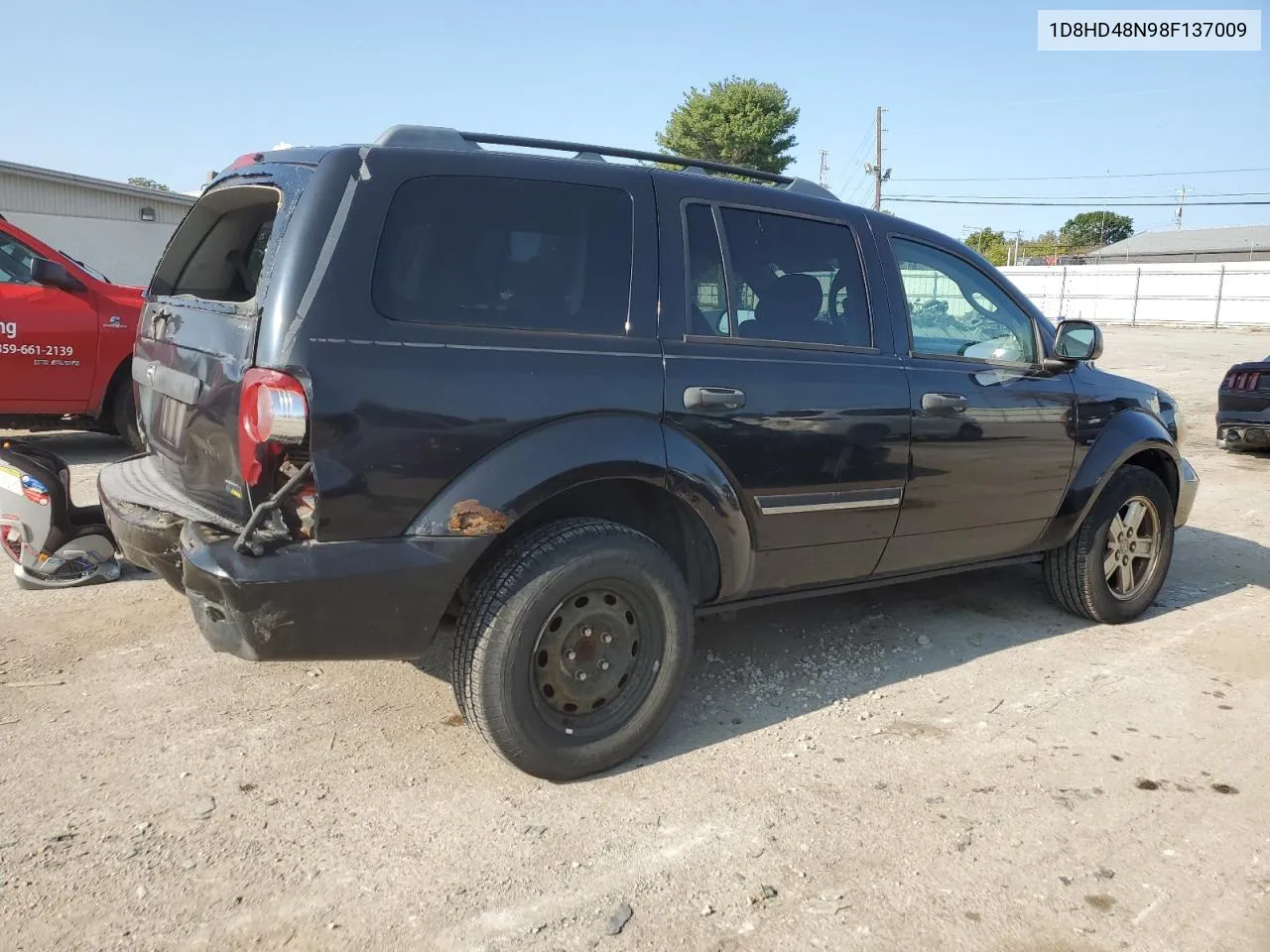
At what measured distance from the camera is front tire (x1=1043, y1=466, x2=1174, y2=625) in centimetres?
469

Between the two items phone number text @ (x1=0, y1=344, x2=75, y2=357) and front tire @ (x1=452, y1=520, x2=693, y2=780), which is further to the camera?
phone number text @ (x1=0, y1=344, x2=75, y2=357)

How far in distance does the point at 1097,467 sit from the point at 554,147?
2.93 m

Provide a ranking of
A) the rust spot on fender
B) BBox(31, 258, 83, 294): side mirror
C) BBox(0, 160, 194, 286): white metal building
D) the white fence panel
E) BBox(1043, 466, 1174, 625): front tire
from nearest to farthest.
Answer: the rust spot on fender < BBox(1043, 466, 1174, 625): front tire < BBox(31, 258, 83, 294): side mirror < BBox(0, 160, 194, 286): white metal building < the white fence panel

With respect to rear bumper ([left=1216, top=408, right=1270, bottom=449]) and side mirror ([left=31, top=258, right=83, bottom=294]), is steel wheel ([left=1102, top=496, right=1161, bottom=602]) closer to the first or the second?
rear bumper ([left=1216, top=408, right=1270, bottom=449])

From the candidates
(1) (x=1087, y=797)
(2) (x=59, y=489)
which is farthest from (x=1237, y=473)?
(2) (x=59, y=489)

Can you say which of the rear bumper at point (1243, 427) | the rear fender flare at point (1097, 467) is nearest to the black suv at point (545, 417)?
the rear fender flare at point (1097, 467)

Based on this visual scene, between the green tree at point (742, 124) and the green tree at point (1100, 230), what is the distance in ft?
197

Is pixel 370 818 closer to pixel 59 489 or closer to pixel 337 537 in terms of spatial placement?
pixel 337 537

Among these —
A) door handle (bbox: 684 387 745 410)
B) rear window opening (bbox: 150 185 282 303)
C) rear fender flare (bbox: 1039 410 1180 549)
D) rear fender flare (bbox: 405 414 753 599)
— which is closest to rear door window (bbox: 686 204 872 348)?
door handle (bbox: 684 387 745 410)

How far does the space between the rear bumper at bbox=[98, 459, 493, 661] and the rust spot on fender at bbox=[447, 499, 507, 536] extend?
26 mm

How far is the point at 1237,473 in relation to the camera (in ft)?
30.4

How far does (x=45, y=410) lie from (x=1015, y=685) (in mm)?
7239

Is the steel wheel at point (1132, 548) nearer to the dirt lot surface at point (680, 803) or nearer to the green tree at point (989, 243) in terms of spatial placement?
the dirt lot surface at point (680, 803)

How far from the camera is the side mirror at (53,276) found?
6945 millimetres
